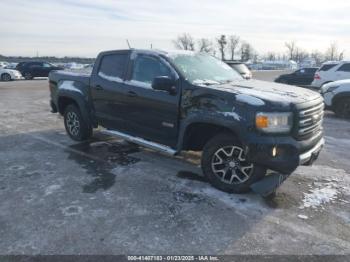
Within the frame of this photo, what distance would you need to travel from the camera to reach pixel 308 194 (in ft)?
16.1

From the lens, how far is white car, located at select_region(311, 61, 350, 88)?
1494 cm

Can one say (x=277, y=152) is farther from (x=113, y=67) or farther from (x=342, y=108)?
(x=342, y=108)

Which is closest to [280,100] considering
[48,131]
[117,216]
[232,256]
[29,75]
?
[232,256]

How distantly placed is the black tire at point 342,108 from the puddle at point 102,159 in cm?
695

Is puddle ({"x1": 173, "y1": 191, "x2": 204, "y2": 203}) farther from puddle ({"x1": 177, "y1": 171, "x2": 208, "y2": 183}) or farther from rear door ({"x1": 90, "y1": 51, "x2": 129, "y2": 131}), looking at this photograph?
rear door ({"x1": 90, "y1": 51, "x2": 129, "y2": 131})

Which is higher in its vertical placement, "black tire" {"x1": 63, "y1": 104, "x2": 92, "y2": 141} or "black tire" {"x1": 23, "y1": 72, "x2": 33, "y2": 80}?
"black tire" {"x1": 23, "y1": 72, "x2": 33, "y2": 80}

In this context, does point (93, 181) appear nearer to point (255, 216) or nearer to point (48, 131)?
point (255, 216)

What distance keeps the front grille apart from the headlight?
0.17 m

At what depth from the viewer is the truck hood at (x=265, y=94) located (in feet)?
14.4

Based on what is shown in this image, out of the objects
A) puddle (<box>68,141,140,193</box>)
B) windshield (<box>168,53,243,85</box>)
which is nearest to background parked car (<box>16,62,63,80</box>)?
puddle (<box>68,141,140,193</box>)

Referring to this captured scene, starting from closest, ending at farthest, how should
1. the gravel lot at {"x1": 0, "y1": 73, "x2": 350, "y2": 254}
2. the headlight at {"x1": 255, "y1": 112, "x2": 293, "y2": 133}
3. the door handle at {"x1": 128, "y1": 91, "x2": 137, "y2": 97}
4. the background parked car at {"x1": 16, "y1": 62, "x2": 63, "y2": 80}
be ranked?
the gravel lot at {"x1": 0, "y1": 73, "x2": 350, "y2": 254} < the headlight at {"x1": 255, "y1": 112, "x2": 293, "y2": 133} < the door handle at {"x1": 128, "y1": 91, "x2": 137, "y2": 97} < the background parked car at {"x1": 16, "y1": 62, "x2": 63, "y2": 80}

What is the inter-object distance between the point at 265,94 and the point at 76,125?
419 centimetres

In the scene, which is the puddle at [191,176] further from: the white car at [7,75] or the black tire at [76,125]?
the white car at [7,75]

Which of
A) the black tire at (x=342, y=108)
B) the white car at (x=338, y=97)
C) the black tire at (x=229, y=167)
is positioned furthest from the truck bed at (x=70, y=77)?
the black tire at (x=342, y=108)
